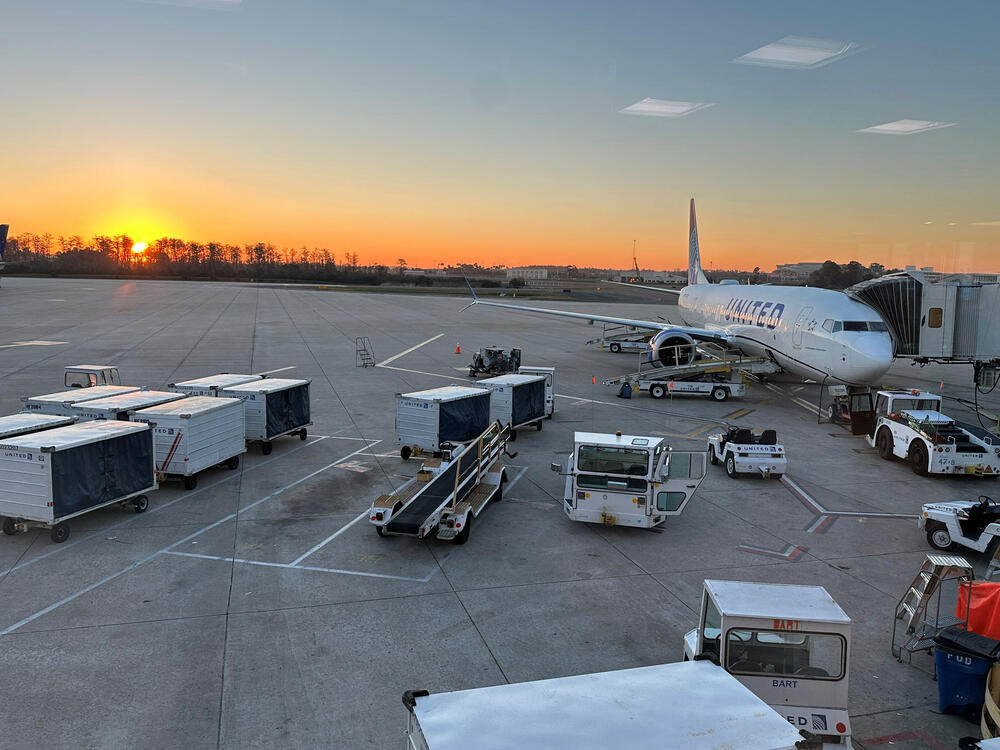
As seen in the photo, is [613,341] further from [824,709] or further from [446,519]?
[824,709]

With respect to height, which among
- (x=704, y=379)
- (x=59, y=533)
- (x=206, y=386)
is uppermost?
(x=206, y=386)

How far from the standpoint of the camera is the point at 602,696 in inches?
219

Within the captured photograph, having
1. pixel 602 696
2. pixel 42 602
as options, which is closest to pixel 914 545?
pixel 602 696

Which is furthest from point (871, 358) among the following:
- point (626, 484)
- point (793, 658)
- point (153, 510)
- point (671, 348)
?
point (153, 510)

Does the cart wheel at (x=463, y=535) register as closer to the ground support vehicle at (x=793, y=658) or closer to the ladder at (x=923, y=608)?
the ground support vehicle at (x=793, y=658)

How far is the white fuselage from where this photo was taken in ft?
88.7

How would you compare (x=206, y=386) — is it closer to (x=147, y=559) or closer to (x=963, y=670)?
(x=147, y=559)

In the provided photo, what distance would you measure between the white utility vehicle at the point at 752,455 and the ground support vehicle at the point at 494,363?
17705 mm

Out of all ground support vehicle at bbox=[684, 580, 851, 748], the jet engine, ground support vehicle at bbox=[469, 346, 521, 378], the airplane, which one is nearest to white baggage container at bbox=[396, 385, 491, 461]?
ground support vehicle at bbox=[684, 580, 851, 748]

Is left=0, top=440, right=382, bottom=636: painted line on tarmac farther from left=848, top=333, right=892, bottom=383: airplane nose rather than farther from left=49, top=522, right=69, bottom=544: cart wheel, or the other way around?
left=848, top=333, right=892, bottom=383: airplane nose

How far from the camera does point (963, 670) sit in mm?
8906

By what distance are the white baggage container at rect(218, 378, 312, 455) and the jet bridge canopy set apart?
79.6 ft

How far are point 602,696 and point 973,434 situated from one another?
19917 millimetres

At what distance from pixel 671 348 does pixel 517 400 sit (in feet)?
50.9
